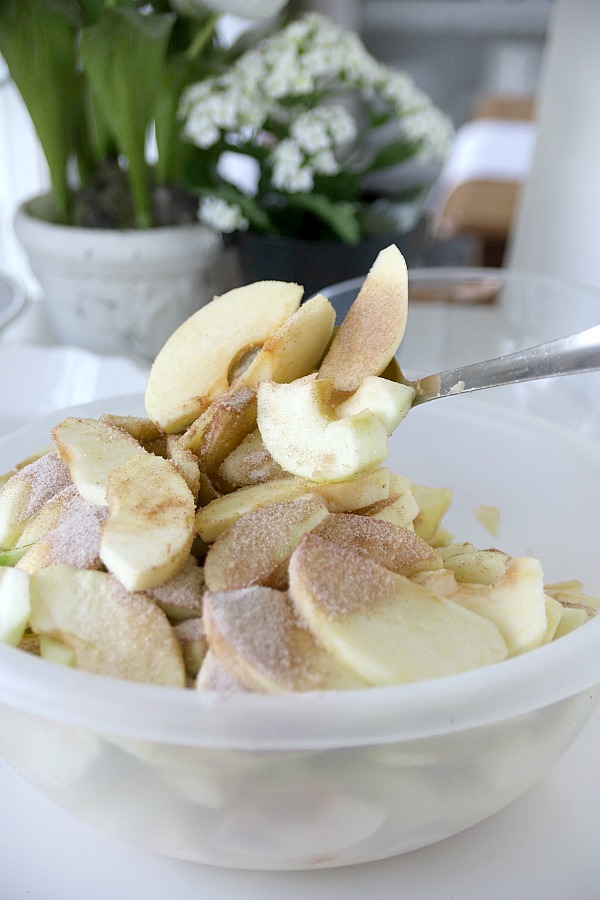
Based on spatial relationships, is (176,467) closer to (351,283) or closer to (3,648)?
(3,648)

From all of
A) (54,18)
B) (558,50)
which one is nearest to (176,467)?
(54,18)

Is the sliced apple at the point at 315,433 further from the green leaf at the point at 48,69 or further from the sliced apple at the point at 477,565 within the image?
the green leaf at the point at 48,69

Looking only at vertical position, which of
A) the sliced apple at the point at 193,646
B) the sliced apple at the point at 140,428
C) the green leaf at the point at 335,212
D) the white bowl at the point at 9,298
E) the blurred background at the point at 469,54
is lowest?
the blurred background at the point at 469,54

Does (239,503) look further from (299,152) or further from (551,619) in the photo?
(299,152)

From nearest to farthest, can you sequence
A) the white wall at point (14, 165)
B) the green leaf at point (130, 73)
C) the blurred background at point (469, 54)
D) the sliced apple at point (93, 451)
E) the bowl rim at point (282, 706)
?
the bowl rim at point (282, 706) → the sliced apple at point (93, 451) → the green leaf at point (130, 73) → the white wall at point (14, 165) → the blurred background at point (469, 54)

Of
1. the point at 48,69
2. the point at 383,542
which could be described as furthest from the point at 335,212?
the point at 383,542

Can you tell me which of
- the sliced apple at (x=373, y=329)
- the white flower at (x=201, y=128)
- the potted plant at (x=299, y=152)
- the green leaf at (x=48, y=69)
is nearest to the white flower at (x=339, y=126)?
the potted plant at (x=299, y=152)

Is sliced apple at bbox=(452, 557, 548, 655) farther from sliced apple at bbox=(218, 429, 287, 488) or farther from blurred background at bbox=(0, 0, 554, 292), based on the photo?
blurred background at bbox=(0, 0, 554, 292)
